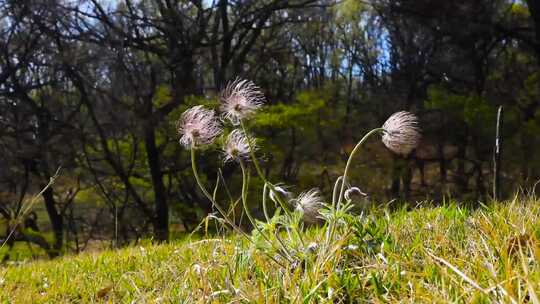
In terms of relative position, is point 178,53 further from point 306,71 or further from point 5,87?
point 306,71

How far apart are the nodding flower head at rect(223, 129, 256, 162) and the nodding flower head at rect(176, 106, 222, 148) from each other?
58mm

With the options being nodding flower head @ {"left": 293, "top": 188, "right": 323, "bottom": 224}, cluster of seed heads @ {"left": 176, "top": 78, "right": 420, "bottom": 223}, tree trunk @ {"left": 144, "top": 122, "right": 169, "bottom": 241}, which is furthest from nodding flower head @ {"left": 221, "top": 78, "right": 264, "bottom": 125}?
tree trunk @ {"left": 144, "top": 122, "right": 169, "bottom": 241}

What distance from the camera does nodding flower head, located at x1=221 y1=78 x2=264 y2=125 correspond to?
1.81 m

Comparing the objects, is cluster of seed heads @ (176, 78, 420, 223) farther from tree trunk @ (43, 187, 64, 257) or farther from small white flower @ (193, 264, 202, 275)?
tree trunk @ (43, 187, 64, 257)

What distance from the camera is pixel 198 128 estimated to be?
178cm

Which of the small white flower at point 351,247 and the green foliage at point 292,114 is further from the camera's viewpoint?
the green foliage at point 292,114

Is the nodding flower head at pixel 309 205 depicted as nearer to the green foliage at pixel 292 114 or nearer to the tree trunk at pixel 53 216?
the green foliage at pixel 292 114

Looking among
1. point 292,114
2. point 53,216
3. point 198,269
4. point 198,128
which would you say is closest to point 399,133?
point 198,128

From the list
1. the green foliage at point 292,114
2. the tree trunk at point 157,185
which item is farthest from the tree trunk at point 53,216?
the green foliage at point 292,114

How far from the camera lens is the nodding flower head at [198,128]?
5.85ft

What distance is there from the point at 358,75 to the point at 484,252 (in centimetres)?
1724

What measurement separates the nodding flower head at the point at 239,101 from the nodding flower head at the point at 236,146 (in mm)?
49

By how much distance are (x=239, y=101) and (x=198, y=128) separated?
16 centimetres

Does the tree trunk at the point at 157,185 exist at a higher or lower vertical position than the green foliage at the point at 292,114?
lower
